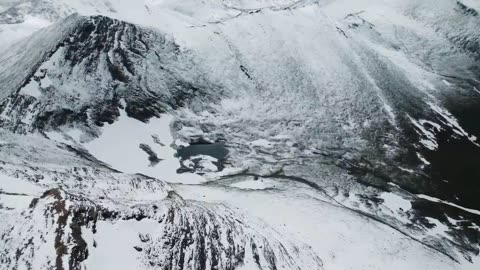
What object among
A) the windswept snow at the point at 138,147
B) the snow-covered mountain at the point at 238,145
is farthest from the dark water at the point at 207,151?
the windswept snow at the point at 138,147

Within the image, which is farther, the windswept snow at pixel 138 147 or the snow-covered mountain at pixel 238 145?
the windswept snow at pixel 138 147

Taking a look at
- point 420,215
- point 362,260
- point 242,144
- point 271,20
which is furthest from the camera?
point 271,20

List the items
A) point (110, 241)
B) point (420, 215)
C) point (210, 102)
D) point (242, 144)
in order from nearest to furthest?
point (110, 241) → point (420, 215) → point (242, 144) → point (210, 102)

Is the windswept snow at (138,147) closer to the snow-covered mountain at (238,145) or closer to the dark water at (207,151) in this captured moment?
the snow-covered mountain at (238,145)

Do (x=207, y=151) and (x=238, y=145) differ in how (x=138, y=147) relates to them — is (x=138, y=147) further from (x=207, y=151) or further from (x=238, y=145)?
(x=238, y=145)

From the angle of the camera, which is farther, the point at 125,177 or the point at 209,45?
the point at 209,45

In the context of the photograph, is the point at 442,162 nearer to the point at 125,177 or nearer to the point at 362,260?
the point at 362,260

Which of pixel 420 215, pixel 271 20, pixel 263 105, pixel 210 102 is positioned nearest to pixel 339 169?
pixel 420 215

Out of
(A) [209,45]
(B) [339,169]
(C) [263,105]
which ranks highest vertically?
(A) [209,45]

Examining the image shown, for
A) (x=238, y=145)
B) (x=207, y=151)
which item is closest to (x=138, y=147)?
(x=207, y=151)
